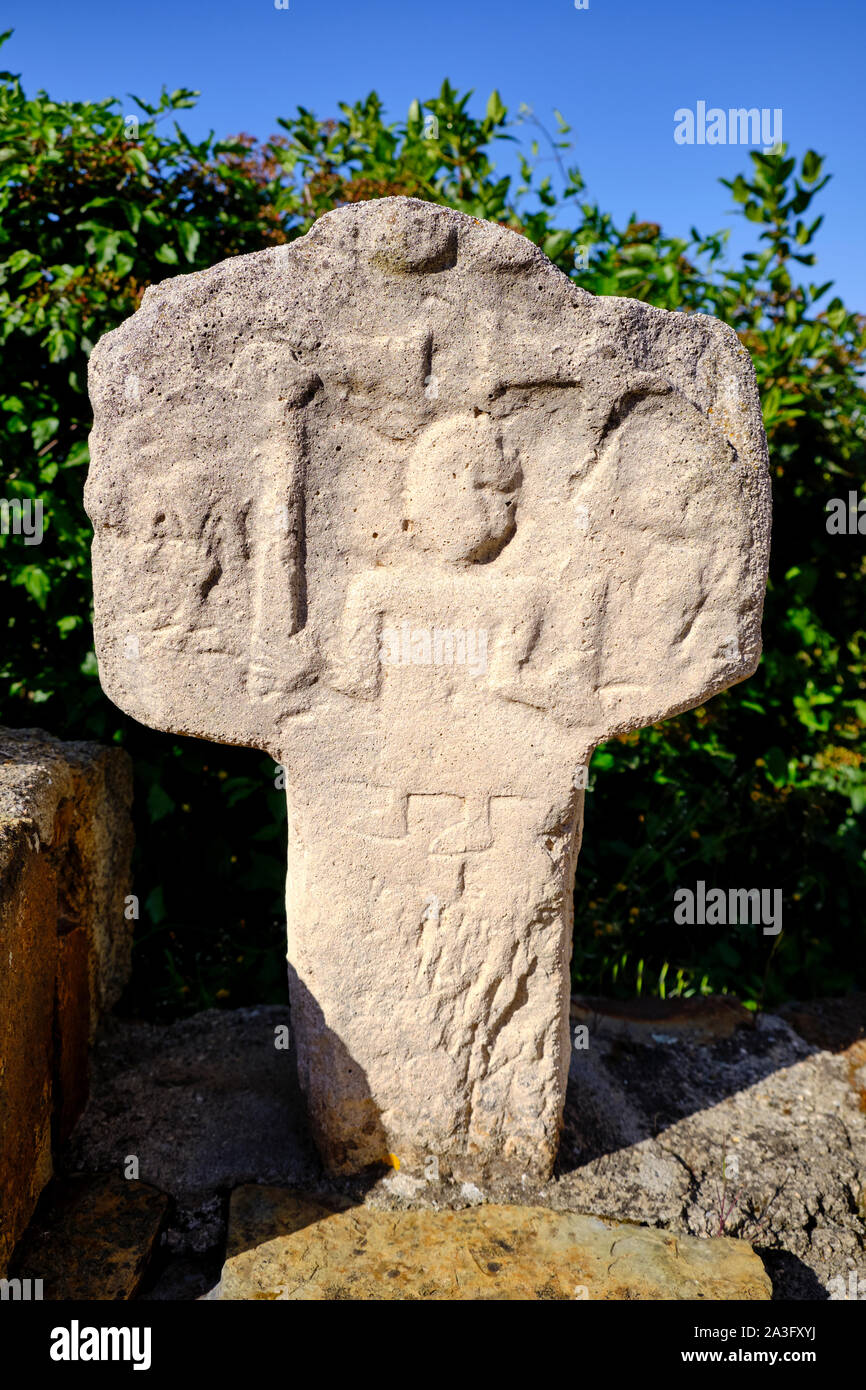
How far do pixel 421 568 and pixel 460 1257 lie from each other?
52.7 inches

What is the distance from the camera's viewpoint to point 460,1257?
204 cm

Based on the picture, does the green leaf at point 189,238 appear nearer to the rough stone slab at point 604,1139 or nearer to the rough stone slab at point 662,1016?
the rough stone slab at point 604,1139

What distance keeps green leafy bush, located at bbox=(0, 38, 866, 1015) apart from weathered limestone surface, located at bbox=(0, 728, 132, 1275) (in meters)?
0.26

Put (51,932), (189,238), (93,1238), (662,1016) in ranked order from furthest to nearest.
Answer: (662,1016)
(189,238)
(51,932)
(93,1238)

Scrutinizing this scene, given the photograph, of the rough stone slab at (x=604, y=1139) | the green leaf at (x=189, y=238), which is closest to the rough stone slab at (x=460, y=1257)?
the rough stone slab at (x=604, y=1139)

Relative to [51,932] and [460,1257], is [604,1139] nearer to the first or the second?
[460,1257]

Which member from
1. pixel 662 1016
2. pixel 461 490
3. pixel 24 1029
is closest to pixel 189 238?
pixel 461 490

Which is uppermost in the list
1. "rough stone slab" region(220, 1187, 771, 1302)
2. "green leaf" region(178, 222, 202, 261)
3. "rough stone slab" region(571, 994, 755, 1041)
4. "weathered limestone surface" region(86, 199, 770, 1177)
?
"green leaf" region(178, 222, 202, 261)

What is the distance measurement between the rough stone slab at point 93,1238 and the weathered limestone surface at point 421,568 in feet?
1.51

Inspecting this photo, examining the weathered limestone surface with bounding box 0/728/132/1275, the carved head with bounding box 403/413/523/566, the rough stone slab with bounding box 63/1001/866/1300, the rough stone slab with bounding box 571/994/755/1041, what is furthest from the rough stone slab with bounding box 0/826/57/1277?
the rough stone slab with bounding box 571/994/755/1041

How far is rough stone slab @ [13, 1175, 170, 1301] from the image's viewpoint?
1984mm

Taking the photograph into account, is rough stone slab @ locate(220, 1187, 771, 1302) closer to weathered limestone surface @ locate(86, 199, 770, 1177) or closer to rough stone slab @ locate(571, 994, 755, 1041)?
weathered limestone surface @ locate(86, 199, 770, 1177)

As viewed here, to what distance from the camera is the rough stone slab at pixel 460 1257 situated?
6.45ft

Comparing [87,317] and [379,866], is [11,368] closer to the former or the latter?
[87,317]
